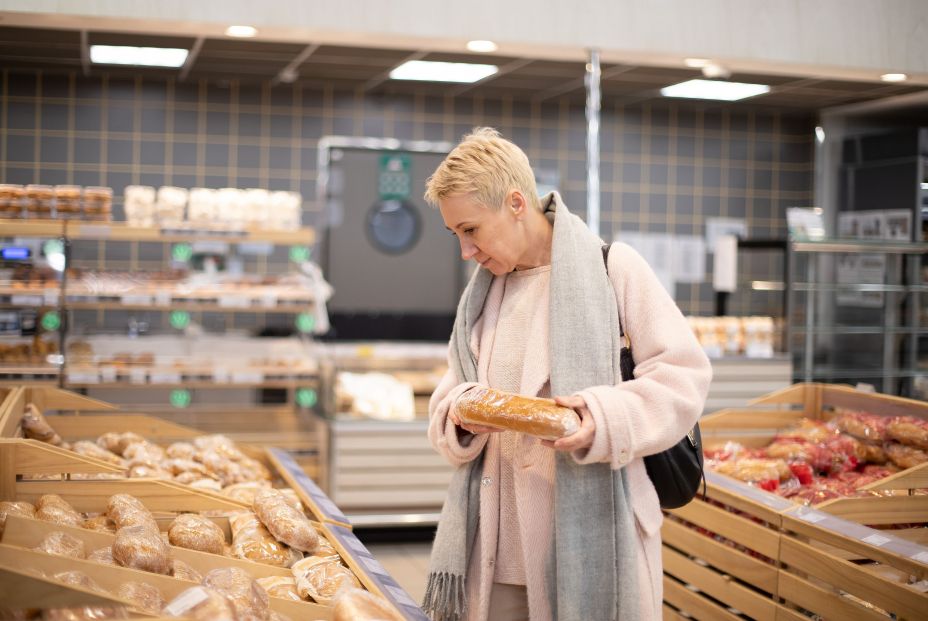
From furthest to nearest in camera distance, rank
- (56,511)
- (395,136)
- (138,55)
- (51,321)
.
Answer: (395,136) → (138,55) → (51,321) → (56,511)

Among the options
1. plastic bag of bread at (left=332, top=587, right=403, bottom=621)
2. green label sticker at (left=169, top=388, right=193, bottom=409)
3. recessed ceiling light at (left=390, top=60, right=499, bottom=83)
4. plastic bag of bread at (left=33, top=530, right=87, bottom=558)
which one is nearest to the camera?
plastic bag of bread at (left=332, top=587, right=403, bottom=621)

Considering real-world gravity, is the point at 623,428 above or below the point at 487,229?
below

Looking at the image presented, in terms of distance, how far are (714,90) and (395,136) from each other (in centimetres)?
247

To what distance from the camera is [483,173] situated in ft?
7.06

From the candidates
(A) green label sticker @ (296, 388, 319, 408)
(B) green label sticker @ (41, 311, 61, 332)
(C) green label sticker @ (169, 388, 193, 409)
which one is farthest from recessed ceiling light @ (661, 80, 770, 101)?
(B) green label sticker @ (41, 311, 61, 332)

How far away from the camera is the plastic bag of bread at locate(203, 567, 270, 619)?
1729 millimetres

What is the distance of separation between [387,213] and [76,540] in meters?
5.70

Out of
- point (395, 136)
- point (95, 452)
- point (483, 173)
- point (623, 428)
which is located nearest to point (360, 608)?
Result: point (623, 428)

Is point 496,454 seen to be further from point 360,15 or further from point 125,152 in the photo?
point 125,152

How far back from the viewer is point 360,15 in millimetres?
4105

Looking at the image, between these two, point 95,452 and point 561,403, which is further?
point 95,452

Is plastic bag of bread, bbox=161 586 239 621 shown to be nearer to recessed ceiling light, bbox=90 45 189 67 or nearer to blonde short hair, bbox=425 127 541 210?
blonde short hair, bbox=425 127 541 210

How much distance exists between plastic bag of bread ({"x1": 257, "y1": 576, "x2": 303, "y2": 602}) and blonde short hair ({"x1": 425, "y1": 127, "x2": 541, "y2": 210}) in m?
0.87

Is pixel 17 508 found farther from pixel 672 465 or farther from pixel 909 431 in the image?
pixel 909 431
